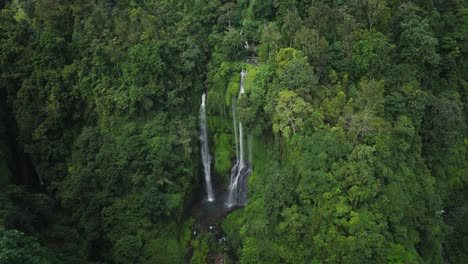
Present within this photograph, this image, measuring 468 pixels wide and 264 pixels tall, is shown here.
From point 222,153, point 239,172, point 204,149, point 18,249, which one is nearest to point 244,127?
point 222,153

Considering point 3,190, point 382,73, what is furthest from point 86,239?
point 382,73

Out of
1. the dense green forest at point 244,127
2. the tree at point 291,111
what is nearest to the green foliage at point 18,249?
the dense green forest at point 244,127

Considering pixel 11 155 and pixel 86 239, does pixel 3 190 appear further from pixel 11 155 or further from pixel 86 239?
pixel 11 155

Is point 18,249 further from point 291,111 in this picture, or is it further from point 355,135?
point 355,135

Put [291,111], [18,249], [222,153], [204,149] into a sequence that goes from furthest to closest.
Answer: [204,149]
[222,153]
[291,111]
[18,249]

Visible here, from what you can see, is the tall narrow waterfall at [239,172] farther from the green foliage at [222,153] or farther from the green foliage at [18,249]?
the green foliage at [18,249]

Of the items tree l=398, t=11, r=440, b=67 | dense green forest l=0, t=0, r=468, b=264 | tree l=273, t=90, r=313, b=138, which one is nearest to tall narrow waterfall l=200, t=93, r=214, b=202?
dense green forest l=0, t=0, r=468, b=264

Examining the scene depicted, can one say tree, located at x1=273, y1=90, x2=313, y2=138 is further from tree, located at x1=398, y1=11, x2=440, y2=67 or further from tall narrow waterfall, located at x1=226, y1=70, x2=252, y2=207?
tree, located at x1=398, y1=11, x2=440, y2=67
